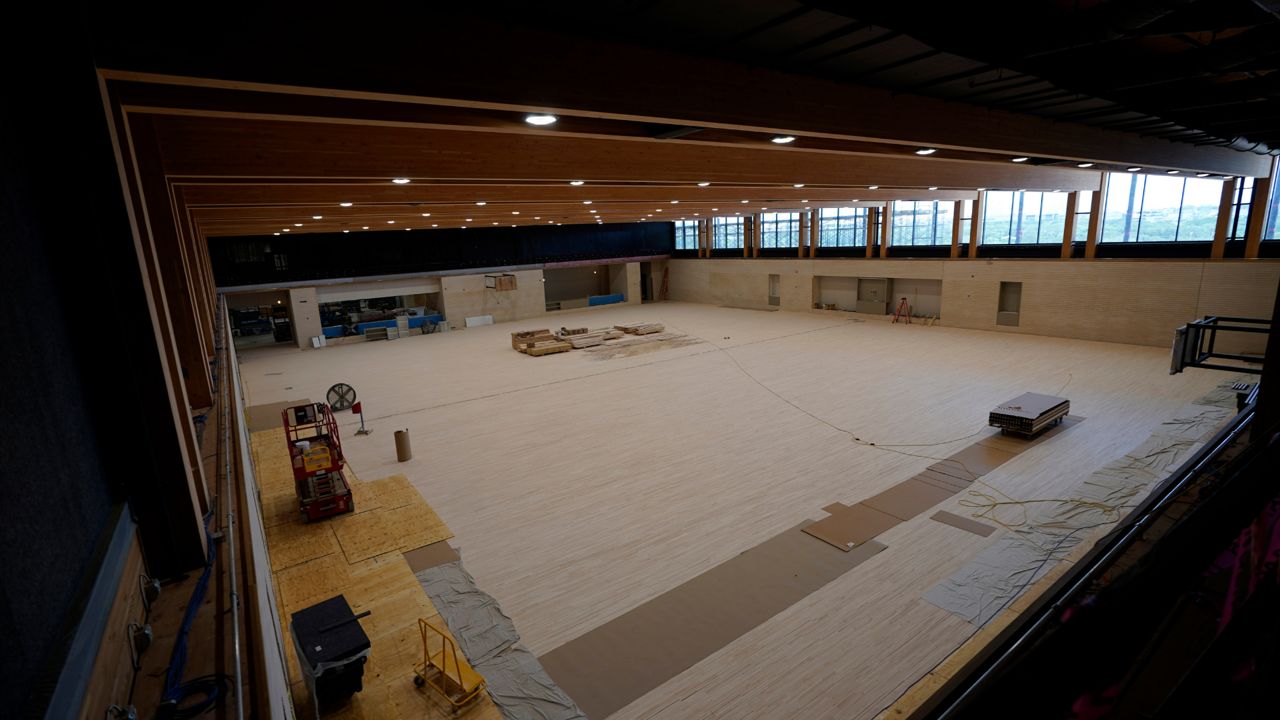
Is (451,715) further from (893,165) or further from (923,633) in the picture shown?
(893,165)

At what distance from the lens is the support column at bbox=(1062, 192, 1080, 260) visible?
18500 mm

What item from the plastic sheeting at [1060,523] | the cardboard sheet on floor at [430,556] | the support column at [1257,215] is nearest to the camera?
the plastic sheeting at [1060,523]

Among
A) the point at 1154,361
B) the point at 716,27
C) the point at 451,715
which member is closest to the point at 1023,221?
the point at 1154,361

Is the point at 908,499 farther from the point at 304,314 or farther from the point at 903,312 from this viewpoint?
the point at 304,314

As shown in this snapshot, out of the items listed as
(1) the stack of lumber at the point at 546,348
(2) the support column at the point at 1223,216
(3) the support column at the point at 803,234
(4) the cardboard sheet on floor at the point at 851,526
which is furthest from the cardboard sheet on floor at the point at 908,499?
(3) the support column at the point at 803,234

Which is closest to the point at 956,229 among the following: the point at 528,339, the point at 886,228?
the point at 886,228

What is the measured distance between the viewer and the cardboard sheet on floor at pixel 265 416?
12726mm

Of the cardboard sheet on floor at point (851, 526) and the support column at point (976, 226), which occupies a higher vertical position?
the support column at point (976, 226)

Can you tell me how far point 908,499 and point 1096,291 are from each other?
1465 centimetres

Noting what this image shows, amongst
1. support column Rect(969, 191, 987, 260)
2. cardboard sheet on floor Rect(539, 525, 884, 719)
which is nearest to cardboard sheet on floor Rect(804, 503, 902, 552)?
cardboard sheet on floor Rect(539, 525, 884, 719)

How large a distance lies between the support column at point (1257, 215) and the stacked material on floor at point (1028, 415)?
9781 millimetres

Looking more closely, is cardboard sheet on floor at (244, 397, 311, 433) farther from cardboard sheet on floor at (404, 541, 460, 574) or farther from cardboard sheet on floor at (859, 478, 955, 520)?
cardboard sheet on floor at (859, 478, 955, 520)

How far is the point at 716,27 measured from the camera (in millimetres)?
3641

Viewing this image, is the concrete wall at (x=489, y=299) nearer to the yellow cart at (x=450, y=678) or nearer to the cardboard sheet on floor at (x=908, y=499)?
the cardboard sheet on floor at (x=908, y=499)
